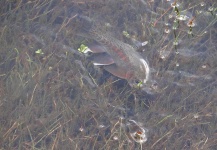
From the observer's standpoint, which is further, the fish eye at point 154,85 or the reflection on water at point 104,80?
the fish eye at point 154,85

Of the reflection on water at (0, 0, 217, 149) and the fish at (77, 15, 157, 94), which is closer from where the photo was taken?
the reflection on water at (0, 0, 217, 149)

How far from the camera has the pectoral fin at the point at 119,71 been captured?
3115mm

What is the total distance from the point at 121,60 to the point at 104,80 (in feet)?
0.63

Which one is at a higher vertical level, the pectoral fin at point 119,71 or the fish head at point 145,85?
the pectoral fin at point 119,71

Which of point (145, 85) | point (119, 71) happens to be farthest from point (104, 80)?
point (145, 85)

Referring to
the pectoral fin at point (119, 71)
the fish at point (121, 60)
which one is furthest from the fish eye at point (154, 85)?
the pectoral fin at point (119, 71)

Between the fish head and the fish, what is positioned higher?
the fish


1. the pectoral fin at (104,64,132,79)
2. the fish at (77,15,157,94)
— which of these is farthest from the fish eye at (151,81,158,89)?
the pectoral fin at (104,64,132,79)

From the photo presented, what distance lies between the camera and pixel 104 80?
3119 mm

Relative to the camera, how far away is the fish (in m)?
3.10

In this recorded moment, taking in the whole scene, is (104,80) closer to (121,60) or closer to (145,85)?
(121,60)

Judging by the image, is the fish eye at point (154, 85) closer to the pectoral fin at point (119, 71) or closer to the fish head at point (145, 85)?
the fish head at point (145, 85)

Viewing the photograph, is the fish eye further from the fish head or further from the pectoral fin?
the pectoral fin

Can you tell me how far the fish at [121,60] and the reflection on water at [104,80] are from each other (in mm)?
42
